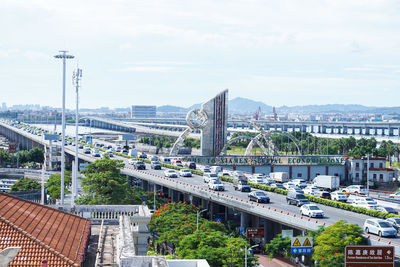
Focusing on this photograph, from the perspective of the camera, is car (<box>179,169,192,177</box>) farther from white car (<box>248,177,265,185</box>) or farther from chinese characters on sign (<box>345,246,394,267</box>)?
chinese characters on sign (<box>345,246,394,267</box>)

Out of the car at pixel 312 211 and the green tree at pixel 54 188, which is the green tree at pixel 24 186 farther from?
the car at pixel 312 211

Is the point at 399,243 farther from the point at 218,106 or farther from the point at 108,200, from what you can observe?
the point at 218,106

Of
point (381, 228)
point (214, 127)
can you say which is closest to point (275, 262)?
point (381, 228)

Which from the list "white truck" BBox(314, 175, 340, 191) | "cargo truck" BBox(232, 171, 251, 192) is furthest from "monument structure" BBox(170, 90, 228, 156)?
"cargo truck" BBox(232, 171, 251, 192)

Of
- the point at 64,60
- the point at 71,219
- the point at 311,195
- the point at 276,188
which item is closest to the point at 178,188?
the point at 276,188

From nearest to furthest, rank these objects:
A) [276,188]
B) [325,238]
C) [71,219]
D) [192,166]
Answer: [71,219]
[325,238]
[276,188]
[192,166]

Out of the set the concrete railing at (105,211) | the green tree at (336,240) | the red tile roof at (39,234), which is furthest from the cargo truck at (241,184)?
the red tile roof at (39,234)
